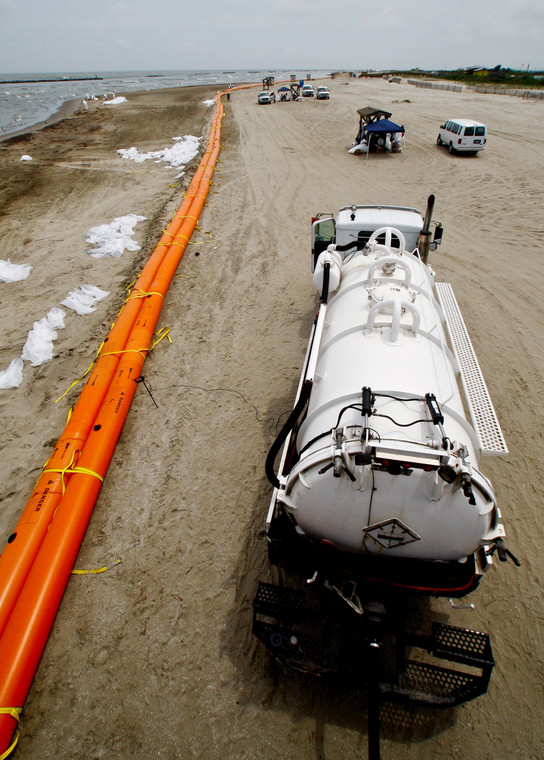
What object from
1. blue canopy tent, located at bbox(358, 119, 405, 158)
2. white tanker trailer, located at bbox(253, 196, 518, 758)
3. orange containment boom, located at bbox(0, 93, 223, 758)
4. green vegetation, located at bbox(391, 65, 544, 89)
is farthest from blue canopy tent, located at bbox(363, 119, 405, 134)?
green vegetation, located at bbox(391, 65, 544, 89)

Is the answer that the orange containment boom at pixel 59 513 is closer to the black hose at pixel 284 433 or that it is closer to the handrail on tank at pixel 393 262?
the black hose at pixel 284 433

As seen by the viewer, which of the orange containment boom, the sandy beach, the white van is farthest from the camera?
the white van

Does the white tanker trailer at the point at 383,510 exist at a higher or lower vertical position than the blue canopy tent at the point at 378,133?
lower

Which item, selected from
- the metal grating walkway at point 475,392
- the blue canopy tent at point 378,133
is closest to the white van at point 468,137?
the blue canopy tent at point 378,133

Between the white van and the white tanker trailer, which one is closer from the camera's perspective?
the white tanker trailer

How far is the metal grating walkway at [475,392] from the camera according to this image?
4050mm

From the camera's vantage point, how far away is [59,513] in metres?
4.99

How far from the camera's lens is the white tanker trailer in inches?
126

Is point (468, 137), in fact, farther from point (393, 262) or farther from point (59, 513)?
point (59, 513)

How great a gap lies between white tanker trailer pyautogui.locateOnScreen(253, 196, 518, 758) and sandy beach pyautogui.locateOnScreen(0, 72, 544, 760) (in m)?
0.55

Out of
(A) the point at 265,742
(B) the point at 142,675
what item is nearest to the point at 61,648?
(B) the point at 142,675

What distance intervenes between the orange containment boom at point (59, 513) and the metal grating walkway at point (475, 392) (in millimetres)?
4917

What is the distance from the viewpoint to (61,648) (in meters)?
4.23

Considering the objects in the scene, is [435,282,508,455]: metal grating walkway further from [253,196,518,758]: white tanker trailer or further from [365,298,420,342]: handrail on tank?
[365,298,420,342]: handrail on tank
